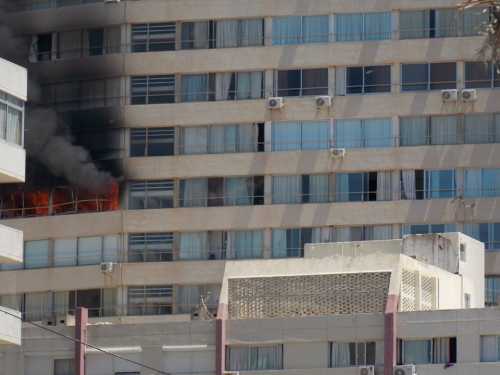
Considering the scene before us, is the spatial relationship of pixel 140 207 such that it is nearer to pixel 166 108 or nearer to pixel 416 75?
pixel 166 108

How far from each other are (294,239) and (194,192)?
5.23 meters

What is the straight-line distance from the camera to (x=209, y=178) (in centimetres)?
9094

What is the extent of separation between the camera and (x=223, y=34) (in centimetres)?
9144

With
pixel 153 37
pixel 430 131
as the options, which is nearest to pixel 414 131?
pixel 430 131

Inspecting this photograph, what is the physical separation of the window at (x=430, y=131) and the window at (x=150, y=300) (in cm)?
1252

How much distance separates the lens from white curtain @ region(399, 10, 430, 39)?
3529 inches

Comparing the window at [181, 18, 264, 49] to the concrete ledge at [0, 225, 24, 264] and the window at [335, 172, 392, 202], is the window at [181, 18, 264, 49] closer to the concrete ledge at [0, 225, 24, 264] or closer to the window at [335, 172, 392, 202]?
the window at [335, 172, 392, 202]

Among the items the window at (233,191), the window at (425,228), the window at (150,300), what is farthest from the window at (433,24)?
the window at (150,300)

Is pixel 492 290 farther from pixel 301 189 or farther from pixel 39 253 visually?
pixel 39 253

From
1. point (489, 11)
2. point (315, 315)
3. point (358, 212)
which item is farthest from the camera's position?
point (358, 212)

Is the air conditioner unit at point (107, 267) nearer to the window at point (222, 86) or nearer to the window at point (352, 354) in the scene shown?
the window at point (222, 86)

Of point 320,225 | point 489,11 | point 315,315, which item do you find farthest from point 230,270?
point 489,11

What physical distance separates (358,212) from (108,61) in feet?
44.8

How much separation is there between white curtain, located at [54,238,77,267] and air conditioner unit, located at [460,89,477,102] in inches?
740
